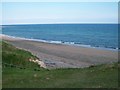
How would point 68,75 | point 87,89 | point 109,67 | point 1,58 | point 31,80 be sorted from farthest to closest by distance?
point 1,58
point 109,67
point 68,75
point 31,80
point 87,89

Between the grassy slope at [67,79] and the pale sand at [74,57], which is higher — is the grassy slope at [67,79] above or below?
above

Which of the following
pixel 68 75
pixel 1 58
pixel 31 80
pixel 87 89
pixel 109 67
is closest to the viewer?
pixel 87 89

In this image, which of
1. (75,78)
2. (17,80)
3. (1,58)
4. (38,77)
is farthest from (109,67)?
(1,58)

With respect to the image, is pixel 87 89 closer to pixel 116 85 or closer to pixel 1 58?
pixel 116 85

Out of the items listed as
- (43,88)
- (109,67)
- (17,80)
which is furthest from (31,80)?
(109,67)

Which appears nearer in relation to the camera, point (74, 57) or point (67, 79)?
point (67, 79)

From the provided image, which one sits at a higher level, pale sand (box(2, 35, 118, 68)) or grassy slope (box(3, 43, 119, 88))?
grassy slope (box(3, 43, 119, 88))

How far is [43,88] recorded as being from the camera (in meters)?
15.4

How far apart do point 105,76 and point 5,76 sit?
617cm

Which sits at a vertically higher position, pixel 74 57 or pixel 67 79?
pixel 67 79

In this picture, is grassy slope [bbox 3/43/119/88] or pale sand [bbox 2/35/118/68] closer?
grassy slope [bbox 3/43/119/88]

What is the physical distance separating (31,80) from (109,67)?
6060 millimetres

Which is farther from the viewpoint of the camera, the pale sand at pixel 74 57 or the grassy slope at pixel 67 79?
the pale sand at pixel 74 57

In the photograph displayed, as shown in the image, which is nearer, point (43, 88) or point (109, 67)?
point (43, 88)
